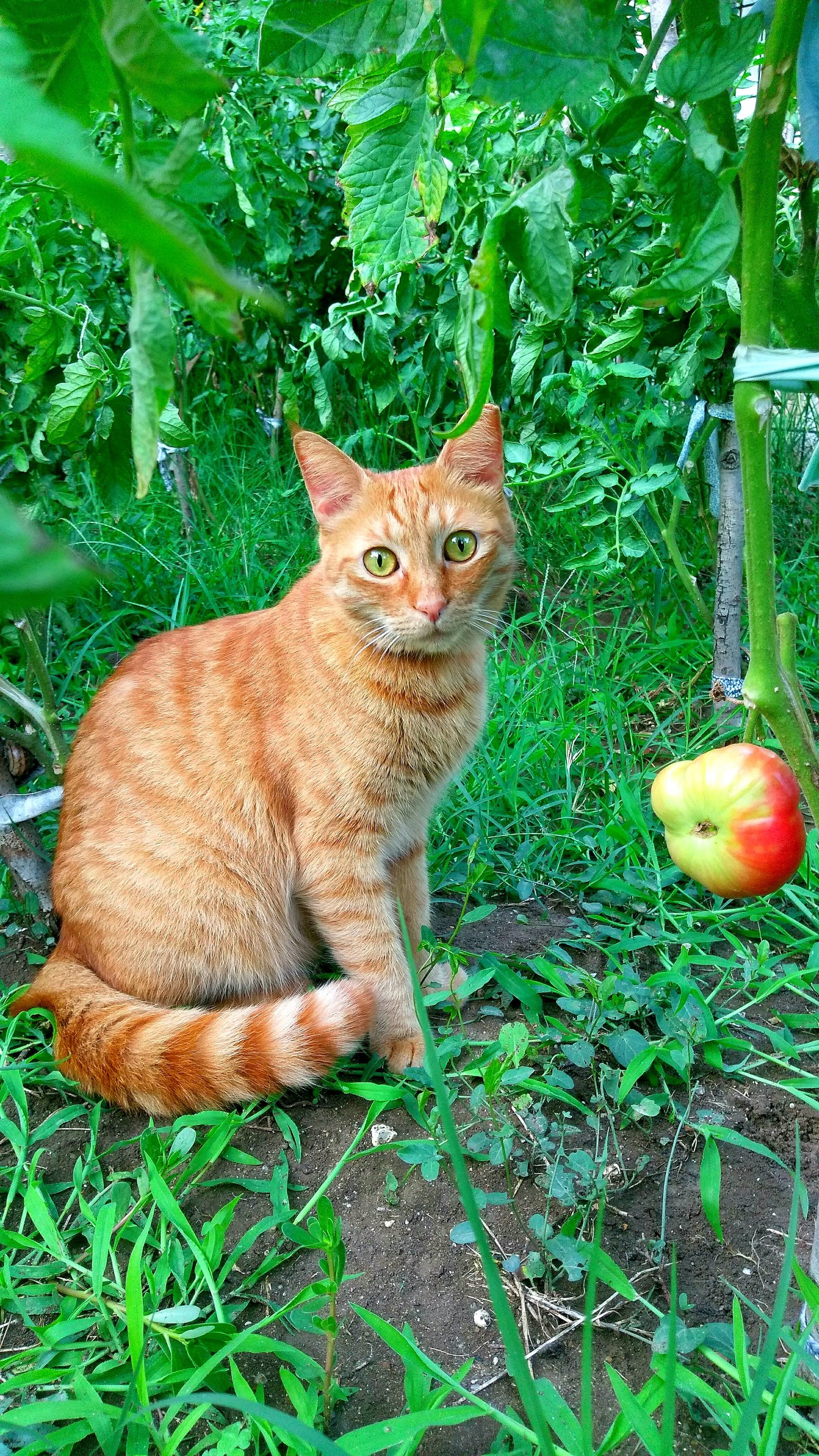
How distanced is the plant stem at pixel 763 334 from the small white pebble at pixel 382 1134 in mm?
1240

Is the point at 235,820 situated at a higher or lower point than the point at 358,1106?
higher

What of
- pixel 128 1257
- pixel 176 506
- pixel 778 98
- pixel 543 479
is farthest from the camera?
pixel 176 506

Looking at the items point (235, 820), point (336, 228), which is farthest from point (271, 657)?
point (336, 228)

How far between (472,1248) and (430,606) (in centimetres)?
109

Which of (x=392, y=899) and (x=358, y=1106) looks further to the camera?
(x=392, y=899)

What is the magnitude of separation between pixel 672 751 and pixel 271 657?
1206 mm

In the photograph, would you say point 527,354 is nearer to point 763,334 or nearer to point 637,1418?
point 763,334

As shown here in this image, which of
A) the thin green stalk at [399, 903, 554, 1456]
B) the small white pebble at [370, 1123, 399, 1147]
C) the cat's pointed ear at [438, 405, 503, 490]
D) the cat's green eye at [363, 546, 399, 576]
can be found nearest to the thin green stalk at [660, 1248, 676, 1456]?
the thin green stalk at [399, 903, 554, 1456]

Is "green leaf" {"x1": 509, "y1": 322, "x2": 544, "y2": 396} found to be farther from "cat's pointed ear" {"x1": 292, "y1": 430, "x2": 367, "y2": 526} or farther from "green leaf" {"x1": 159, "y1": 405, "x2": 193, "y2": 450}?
"green leaf" {"x1": 159, "y1": 405, "x2": 193, "y2": 450}

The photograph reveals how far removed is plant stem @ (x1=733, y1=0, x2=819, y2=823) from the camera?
688mm

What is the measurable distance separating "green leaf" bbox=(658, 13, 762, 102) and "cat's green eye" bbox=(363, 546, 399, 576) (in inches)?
51.0

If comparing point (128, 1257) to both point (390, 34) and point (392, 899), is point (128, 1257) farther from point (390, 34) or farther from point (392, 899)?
point (390, 34)

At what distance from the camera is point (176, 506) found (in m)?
3.76

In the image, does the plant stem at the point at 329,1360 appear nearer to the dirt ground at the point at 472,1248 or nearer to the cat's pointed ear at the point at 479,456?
the dirt ground at the point at 472,1248
